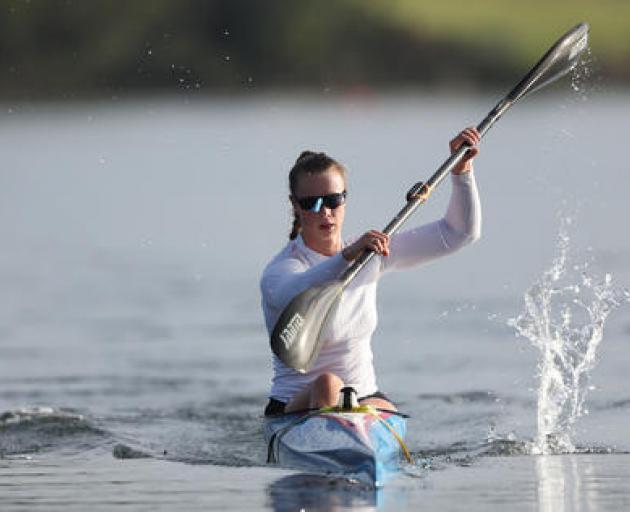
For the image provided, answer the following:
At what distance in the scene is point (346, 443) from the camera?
10.3 metres

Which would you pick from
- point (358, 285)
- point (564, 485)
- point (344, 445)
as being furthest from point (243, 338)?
point (564, 485)

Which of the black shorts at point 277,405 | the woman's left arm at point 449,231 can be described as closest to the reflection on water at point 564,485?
the black shorts at point 277,405

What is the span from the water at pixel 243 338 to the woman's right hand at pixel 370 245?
118 cm

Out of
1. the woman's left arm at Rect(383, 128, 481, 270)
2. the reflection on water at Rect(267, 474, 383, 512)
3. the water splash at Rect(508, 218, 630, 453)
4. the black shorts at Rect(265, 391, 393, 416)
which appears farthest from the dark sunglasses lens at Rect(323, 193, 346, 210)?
the water splash at Rect(508, 218, 630, 453)

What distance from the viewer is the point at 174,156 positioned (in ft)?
147

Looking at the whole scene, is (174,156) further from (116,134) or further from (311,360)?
(311,360)

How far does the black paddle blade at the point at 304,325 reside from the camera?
34.7 ft

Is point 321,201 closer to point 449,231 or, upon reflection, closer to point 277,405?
point 449,231

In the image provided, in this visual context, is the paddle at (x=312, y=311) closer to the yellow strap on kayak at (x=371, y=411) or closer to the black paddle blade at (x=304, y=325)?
the black paddle blade at (x=304, y=325)

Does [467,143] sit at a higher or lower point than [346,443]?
higher

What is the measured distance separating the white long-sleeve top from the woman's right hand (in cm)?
44

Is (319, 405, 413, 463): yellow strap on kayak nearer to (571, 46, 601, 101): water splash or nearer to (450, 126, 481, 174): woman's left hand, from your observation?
(450, 126, 481, 174): woman's left hand

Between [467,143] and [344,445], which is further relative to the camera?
[467,143]

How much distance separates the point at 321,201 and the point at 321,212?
0.22 ft
